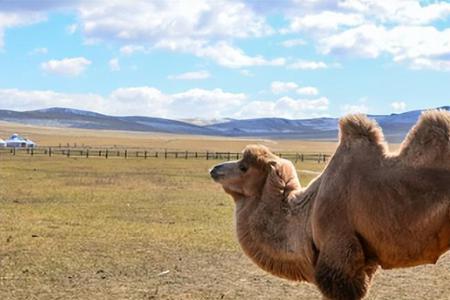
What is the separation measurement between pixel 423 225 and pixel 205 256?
8.10m

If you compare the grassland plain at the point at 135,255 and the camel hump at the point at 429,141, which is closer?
the camel hump at the point at 429,141

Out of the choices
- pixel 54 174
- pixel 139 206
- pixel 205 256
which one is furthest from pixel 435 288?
pixel 54 174

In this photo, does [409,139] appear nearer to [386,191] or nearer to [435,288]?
[386,191]

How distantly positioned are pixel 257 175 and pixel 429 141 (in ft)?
6.55

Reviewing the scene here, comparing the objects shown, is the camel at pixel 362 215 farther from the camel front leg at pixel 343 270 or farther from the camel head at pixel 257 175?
the camel head at pixel 257 175

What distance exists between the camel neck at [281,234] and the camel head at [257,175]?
0.47ft

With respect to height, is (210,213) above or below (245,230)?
below

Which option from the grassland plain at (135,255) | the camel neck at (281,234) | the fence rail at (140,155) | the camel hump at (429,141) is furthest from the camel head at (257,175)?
the fence rail at (140,155)

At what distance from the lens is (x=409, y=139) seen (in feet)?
20.3

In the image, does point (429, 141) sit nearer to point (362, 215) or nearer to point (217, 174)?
point (362, 215)

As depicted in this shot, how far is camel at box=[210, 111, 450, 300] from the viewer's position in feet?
19.3

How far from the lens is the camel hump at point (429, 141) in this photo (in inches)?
233

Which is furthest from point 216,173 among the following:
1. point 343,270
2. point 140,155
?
point 140,155

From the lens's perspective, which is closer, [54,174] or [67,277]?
[67,277]
